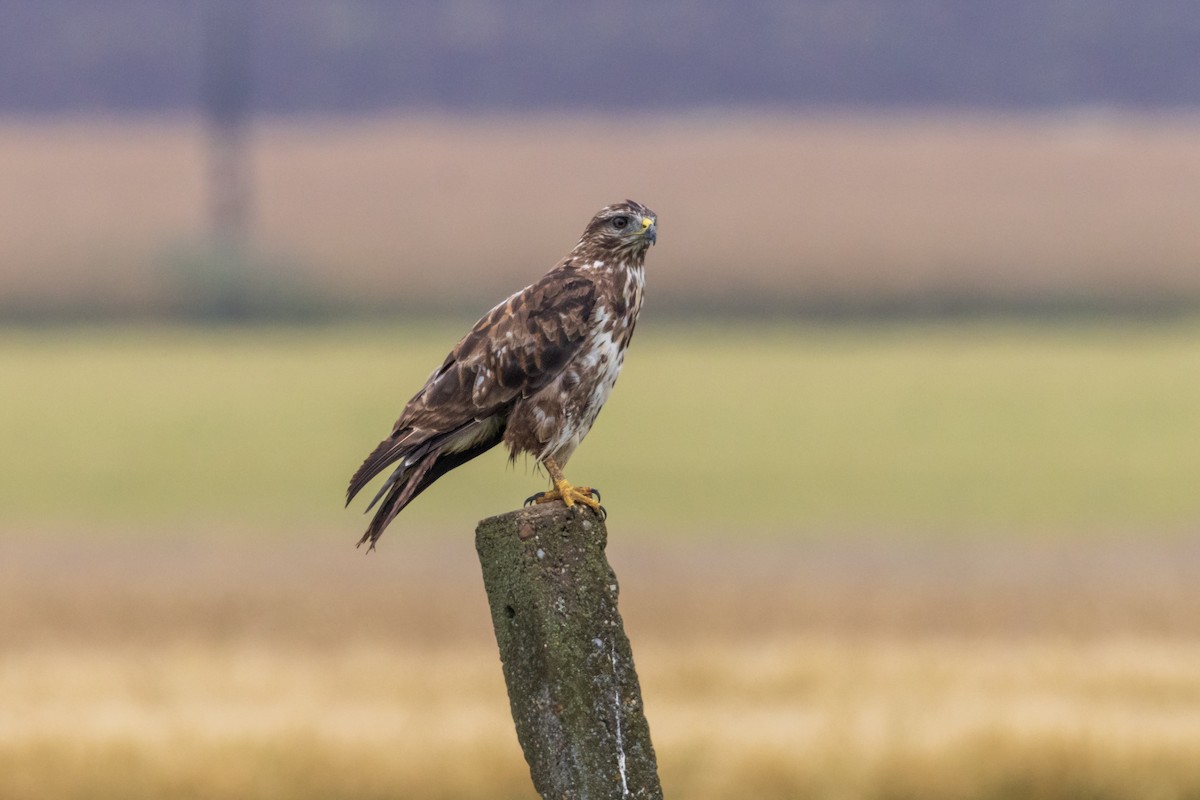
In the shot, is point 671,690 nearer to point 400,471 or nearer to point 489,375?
point 489,375

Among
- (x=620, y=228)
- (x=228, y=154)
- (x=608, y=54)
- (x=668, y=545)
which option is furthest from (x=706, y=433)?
(x=608, y=54)

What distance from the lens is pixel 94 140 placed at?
3873 inches

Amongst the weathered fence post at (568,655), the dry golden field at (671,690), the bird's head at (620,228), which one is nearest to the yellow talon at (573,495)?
the weathered fence post at (568,655)

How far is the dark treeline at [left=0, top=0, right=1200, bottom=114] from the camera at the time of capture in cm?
11538

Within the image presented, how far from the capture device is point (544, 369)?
26.2 ft

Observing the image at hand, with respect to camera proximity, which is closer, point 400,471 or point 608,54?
point 400,471

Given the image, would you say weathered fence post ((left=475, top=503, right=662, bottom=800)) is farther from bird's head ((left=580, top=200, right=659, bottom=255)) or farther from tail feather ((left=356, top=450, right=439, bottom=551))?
bird's head ((left=580, top=200, right=659, bottom=255))

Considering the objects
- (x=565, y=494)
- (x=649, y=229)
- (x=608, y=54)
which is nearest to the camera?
(x=565, y=494)

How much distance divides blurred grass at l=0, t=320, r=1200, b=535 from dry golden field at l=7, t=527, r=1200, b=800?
6843mm

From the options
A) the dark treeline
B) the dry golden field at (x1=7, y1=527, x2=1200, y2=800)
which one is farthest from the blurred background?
the dark treeline

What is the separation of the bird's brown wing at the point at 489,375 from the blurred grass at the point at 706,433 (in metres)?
15.9

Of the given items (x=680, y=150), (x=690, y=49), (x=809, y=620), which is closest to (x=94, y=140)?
(x=680, y=150)

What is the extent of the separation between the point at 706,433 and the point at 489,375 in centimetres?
2762

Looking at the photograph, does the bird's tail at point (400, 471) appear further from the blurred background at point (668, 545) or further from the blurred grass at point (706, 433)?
the blurred grass at point (706, 433)
